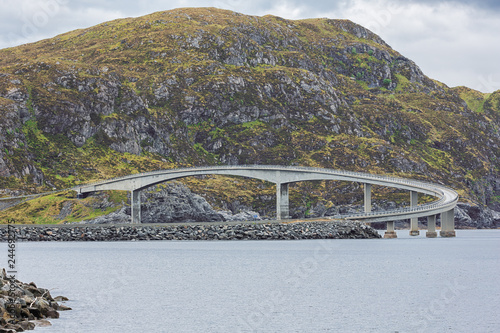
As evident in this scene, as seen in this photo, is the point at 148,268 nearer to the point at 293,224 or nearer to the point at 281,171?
the point at 293,224

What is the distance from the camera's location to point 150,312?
41.2 metres

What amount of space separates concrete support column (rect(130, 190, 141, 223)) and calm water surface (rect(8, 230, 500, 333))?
232ft

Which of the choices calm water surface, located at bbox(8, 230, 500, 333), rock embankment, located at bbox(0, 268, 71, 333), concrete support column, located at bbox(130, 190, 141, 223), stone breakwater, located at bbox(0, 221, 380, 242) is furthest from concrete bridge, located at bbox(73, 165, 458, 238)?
rock embankment, located at bbox(0, 268, 71, 333)

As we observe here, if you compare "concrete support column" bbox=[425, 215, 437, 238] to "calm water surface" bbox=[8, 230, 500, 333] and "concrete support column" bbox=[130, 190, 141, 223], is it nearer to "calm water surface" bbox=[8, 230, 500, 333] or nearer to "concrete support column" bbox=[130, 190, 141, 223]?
"calm water surface" bbox=[8, 230, 500, 333]

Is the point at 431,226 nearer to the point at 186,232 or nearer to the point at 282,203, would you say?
the point at 282,203

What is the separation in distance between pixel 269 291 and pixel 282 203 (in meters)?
104

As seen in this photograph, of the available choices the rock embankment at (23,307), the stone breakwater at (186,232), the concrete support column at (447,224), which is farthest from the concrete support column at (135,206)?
the rock embankment at (23,307)

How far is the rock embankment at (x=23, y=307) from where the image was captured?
Answer: 109 ft

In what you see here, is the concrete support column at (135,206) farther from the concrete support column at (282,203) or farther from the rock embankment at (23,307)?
the rock embankment at (23,307)

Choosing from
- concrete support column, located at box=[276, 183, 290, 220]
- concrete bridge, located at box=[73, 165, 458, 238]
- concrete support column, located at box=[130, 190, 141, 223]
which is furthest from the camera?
concrete support column, located at box=[130, 190, 141, 223]

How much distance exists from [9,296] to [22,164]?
156803 mm

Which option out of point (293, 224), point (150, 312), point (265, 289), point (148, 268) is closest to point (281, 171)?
point (293, 224)

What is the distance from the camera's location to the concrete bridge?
133m

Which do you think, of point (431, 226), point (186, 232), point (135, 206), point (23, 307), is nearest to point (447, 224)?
point (431, 226)
